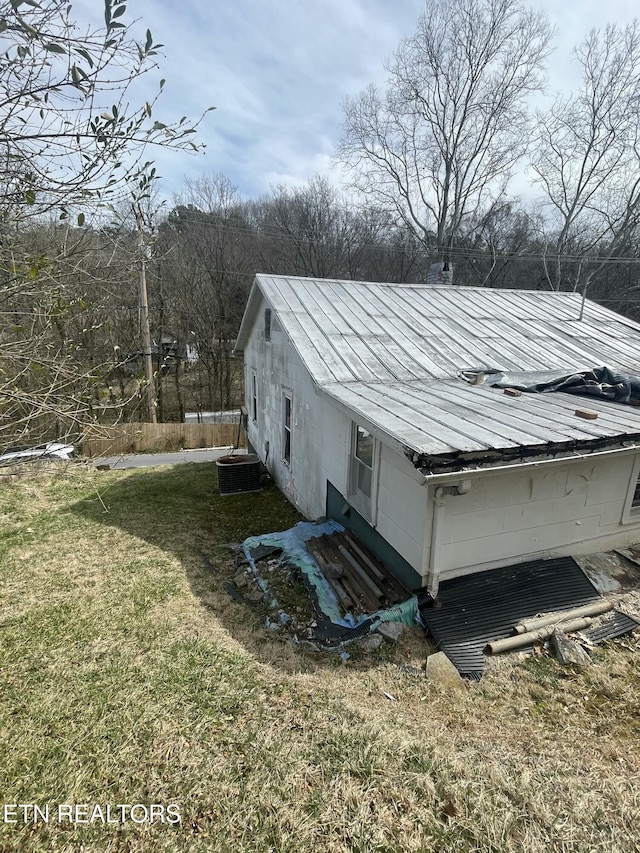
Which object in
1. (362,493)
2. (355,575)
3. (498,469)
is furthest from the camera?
(362,493)

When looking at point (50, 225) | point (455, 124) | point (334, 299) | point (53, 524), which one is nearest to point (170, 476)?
point (53, 524)

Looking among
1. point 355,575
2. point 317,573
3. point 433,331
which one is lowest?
point 317,573

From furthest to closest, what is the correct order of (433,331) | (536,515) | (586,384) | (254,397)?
(254,397)
(433,331)
(586,384)
(536,515)

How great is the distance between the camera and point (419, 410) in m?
5.21

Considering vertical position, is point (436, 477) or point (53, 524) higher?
point (436, 477)

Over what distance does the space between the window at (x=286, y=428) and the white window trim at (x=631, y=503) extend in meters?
6.28

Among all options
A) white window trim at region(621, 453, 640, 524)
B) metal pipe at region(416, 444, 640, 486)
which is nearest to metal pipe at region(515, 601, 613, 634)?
white window trim at region(621, 453, 640, 524)

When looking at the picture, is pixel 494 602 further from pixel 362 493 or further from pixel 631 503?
pixel 631 503

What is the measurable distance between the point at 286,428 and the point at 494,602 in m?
6.14

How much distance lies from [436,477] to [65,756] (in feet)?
12.1

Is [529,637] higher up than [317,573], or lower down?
higher up

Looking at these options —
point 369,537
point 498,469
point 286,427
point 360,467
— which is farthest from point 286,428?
point 498,469

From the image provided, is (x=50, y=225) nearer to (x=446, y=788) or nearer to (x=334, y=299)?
(x=334, y=299)

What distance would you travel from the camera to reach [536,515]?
4988 mm
